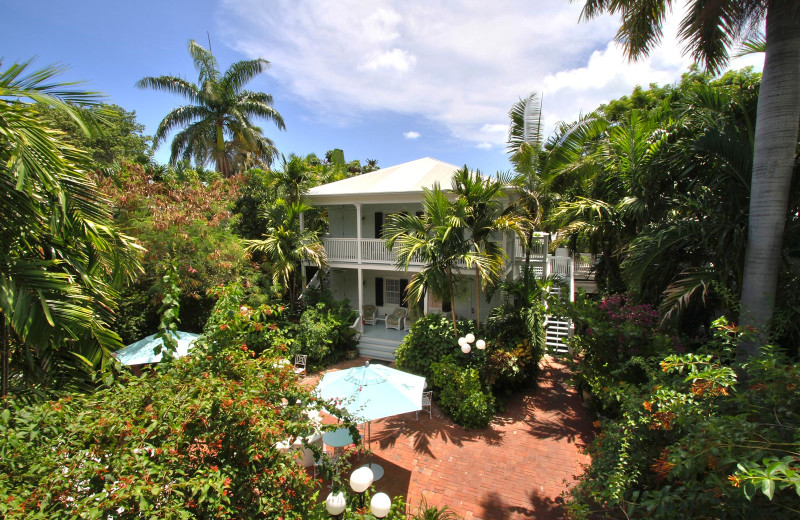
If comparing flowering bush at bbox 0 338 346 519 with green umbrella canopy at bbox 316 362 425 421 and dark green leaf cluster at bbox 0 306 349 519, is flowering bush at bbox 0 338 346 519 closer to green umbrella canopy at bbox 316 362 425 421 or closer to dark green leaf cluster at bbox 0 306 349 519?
dark green leaf cluster at bbox 0 306 349 519

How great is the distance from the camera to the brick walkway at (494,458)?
6.14 meters

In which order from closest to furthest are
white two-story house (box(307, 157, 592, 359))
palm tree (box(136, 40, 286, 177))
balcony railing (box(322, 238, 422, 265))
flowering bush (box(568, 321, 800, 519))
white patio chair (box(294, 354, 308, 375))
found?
1. flowering bush (box(568, 321, 800, 519))
2. white patio chair (box(294, 354, 308, 375))
3. white two-story house (box(307, 157, 592, 359))
4. balcony railing (box(322, 238, 422, 265))
5. palm tree (box(136, 40, 286, 177))

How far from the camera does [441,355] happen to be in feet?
32.4

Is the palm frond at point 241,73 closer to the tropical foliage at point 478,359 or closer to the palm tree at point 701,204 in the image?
the tropical foliage at point 478,359

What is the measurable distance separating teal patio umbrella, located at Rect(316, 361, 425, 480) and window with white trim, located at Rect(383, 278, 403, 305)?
27.0 feet

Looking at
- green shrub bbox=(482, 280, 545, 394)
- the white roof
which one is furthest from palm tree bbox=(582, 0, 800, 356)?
the white roof

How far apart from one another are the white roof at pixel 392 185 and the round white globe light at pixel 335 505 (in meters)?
9.38

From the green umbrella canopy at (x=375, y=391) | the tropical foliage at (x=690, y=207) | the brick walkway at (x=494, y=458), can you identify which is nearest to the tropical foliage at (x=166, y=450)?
the green umbrella canopy at (x=375, y=391)

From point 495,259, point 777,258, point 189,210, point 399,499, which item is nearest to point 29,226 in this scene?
point 399,499

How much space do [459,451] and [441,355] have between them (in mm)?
2715

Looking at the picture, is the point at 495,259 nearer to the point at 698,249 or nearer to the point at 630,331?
the point at 630,331

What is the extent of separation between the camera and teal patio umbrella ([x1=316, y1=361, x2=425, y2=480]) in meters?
6.38

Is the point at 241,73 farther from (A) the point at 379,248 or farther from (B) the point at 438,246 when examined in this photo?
(B) the point at 438,246

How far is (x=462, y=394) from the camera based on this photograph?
29.0 feet
